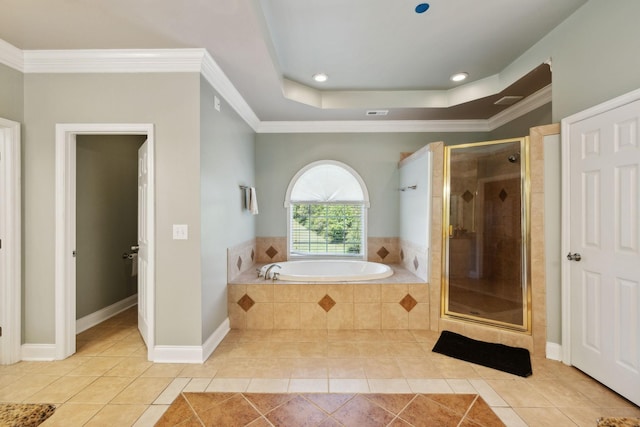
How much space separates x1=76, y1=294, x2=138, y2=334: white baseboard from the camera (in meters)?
3.04

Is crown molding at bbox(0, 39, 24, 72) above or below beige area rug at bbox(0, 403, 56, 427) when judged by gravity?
above

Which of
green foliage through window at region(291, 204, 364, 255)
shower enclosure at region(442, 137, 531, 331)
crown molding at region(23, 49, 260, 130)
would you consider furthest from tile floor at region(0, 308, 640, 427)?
crown molding at region(23, 49, 260, 130)

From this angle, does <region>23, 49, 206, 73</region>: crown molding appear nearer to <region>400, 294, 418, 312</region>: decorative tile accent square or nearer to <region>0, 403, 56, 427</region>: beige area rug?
<region>0, 403, 56, 427</region>: beige area rug

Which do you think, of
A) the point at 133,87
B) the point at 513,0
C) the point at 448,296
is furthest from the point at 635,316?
the point at 133,87

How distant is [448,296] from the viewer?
9.85ft

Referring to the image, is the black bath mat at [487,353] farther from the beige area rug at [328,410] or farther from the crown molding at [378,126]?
the crown molding at [378,126]

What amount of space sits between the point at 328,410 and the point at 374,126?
350 cm

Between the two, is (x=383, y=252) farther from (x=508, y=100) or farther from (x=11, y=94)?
(x=11, y=94)

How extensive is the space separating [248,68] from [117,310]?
3242mm

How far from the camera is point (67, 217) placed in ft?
7.92

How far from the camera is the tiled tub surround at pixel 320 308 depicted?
3053 millimetres

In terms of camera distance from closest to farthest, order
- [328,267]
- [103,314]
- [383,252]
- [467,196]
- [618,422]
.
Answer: [618,422]
[467,196]
[103,314]
[328,267]
[383,252]

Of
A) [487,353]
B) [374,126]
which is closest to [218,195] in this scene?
[374,126]

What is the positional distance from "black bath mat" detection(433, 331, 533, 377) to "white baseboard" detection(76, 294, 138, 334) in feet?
11.7
